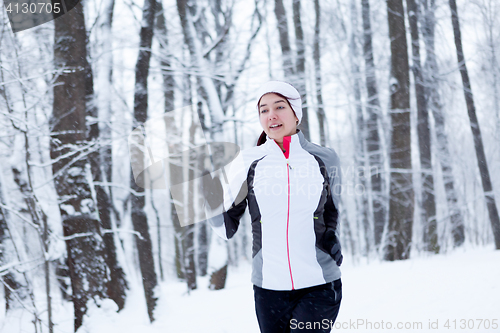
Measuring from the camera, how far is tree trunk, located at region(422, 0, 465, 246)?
9469mm

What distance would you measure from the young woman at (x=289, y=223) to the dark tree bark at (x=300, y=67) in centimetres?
399

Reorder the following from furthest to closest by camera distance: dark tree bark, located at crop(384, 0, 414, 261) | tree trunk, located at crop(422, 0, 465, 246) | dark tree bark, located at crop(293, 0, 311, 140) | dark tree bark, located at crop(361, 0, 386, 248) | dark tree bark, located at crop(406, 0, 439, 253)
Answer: tree trunk, located at crop(422, 0, 465, 246), dark tree bark, located at crop(406, 0, 439, 253), dark tree bark, located at crop(361, 0, 386, 248), dark tree bark, located at crop(384, 0, 414, 261), dark tree bark, located at crop(293, 0, 311, 140)

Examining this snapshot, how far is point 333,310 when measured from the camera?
1.90 metres

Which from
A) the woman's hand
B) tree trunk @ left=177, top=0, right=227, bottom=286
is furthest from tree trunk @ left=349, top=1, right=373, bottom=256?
the woman's hand

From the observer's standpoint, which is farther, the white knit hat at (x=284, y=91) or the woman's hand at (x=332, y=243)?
the white knit hat at (x=284, y=91)

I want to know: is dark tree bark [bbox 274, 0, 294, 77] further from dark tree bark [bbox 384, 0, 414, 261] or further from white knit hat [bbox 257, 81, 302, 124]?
white knit hat [bbox 257, 81, 302, 124]

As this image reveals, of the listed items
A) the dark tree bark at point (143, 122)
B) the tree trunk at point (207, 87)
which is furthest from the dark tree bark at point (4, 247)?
the tree trunk at point (207, 87)

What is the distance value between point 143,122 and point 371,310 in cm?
396

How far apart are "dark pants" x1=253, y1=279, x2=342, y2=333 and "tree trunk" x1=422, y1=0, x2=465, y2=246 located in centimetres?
790

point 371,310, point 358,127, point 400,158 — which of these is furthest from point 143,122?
point 358,127

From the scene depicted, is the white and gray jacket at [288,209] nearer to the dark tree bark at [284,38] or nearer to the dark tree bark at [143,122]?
the dark tree bark at [143,122]

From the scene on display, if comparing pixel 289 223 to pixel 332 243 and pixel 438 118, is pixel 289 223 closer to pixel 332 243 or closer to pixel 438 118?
pixel 332 243

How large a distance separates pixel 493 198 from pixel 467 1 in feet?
16.3

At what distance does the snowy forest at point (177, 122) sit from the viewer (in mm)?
4480
